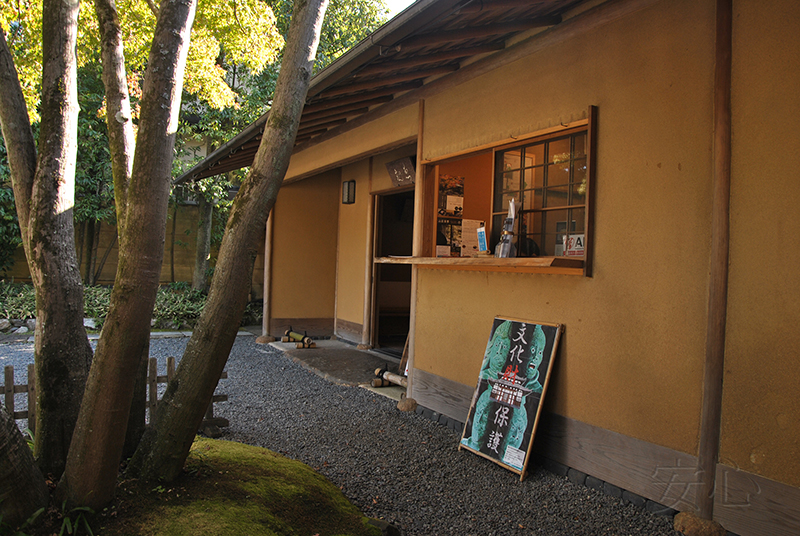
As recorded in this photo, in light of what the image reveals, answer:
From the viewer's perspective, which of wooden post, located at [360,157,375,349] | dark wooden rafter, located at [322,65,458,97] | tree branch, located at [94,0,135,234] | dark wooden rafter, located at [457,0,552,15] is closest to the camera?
tree branch, located at [94,0,135,234]

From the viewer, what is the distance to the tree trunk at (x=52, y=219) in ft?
7.71

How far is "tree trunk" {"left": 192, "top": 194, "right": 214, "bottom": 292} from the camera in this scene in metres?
12.0

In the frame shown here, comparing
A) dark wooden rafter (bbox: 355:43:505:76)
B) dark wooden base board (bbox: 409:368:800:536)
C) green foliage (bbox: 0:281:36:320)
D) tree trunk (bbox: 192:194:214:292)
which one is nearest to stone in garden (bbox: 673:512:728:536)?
dark wooden base board (bbox: 409:368:800:536)

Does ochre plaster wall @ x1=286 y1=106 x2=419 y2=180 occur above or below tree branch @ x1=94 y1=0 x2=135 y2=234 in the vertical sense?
above

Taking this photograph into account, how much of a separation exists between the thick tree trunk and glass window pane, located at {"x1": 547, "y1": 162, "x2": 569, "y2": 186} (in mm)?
2750

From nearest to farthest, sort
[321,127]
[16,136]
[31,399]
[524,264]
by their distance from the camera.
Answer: [16,136] → [524,264] → [31,399] → [321,127]

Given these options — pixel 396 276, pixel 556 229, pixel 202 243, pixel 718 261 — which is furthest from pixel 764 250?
Result: pixel 202 243

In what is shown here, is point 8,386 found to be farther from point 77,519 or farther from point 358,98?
point 358,98

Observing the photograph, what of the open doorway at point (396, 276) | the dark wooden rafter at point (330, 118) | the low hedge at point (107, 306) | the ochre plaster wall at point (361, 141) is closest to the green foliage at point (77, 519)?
the ochre plaster wall at point (361, 141)

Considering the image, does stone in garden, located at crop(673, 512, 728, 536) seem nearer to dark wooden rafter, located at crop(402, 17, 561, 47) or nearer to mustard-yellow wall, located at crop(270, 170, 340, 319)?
dark wooden rafter, located at crop(402, 17, 561, 47)

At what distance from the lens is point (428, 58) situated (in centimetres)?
431

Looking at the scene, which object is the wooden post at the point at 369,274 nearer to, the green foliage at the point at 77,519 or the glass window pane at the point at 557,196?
the glass window pane at the point at 557,196

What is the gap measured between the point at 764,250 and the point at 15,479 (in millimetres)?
3447

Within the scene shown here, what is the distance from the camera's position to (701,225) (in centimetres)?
287
